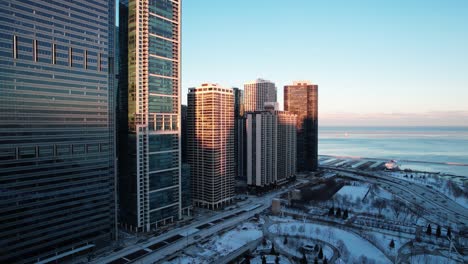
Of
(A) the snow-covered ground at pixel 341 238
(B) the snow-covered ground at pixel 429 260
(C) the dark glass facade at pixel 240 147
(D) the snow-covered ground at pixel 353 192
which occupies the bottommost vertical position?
(D) the snow-covered ground at pixel 353 192

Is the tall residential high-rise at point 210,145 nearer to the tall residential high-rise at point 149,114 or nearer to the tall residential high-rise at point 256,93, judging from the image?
the tall residential high-rise at point 149,114

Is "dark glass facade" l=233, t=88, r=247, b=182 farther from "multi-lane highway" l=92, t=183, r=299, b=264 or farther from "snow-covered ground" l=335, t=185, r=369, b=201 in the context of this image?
"snow-covered ground" l=335, t=185, r=369, b=201

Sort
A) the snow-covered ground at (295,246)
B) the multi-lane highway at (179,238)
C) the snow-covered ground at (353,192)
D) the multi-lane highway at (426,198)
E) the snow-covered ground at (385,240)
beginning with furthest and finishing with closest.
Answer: the snow-covered ground at (353,192) → the multi-lane highway at (426,198) → the snow-covered ground at (385,240) → the snow-covered ground at (295,246) → the multi-lane highway at (179,238)

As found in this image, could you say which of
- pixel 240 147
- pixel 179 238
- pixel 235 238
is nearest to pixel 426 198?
pixel 240 147

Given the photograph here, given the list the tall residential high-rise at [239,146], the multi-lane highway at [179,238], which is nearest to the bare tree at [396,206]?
the multi-lane highway at [179,238]

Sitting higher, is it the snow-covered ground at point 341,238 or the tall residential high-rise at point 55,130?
the tall residential high-rise at point 55,130

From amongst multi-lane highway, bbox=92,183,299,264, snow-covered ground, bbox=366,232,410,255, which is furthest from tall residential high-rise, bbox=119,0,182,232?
snow-covered ground, bbox=366,232,410,255

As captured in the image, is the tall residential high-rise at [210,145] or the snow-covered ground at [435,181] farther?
the snow-covered ground at [435,181]

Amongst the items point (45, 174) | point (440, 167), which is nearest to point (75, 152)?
point (45, 174)
